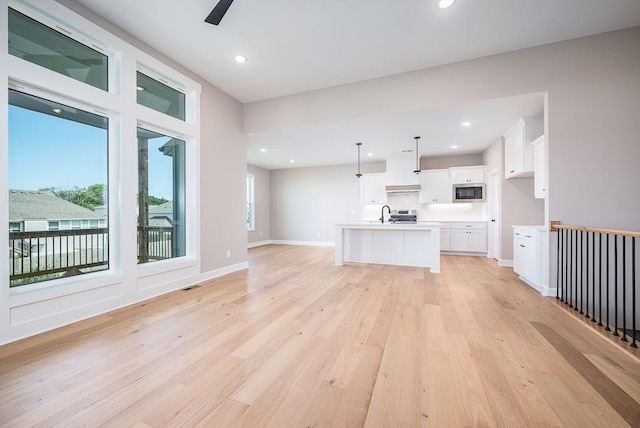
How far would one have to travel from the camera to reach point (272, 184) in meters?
9.49

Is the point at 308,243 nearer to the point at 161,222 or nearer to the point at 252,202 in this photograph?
the point at 252,202

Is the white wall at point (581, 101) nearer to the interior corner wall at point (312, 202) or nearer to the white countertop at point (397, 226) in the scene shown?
the white countertop at point (397, 226)

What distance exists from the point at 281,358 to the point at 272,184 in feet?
26.5

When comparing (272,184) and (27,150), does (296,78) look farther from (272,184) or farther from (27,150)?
(272,184)

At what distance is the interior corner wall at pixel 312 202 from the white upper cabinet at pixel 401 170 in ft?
4.30

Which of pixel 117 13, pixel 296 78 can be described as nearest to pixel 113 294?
pixel 117 13

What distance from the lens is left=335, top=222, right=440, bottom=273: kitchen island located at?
4746 millimetres

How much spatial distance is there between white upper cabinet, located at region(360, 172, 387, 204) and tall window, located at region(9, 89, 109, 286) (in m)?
6.44

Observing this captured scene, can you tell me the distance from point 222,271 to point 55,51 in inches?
131

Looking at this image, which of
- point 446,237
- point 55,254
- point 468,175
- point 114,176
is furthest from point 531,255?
point 55,254

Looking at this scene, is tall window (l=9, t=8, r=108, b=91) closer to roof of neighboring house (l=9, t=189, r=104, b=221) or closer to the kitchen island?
roof of neighboring house (l=9, t=189, r=104, b=221)

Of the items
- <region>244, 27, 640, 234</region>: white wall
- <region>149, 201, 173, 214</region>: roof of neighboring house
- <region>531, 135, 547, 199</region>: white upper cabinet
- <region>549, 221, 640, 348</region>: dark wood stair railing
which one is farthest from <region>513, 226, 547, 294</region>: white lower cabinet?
<region>149, 201, 173, 214</region>: roof of neighboring house

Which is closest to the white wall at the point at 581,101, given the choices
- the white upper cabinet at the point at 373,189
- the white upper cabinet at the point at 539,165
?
the white upper cabinet at the point at 539,165

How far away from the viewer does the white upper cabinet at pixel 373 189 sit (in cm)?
781
